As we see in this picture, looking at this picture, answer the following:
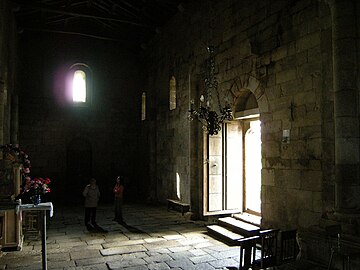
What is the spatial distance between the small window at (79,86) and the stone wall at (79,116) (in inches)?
15.1

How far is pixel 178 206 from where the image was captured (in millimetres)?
9320

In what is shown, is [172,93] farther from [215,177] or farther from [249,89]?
[249,89]

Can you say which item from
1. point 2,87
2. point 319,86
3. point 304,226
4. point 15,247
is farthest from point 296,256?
point 2,87

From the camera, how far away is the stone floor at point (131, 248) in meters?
5.09

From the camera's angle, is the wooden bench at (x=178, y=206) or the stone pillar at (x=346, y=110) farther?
the wooden bench at (x=178, y=206)

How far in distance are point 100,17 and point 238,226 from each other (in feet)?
28.3

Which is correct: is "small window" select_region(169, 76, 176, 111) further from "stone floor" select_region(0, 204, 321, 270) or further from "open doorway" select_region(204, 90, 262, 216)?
"stone floor" select_region(0, 204, 321, 270)

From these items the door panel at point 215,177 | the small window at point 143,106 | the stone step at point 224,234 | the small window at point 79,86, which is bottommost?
the stone step at point 224,234

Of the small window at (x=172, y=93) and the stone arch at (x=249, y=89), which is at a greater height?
the small window at (x=172, y=93)

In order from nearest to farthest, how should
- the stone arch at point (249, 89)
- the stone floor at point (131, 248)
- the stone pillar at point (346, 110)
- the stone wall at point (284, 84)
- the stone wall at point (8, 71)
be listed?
the stone pillar at point (346, 110) < the stone wall at point (284, 84) < the stone floor at point (131, 248) < the stone arch at point (249, 89) < the stone wall at point (8, 71)

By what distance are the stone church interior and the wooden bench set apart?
0.11 feet

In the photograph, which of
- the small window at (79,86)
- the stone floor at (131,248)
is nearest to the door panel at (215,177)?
the stone floor at (131,248)

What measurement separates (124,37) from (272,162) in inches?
389

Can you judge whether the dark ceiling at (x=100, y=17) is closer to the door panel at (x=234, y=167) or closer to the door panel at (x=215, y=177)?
the door panel at (x=234, y=167)
